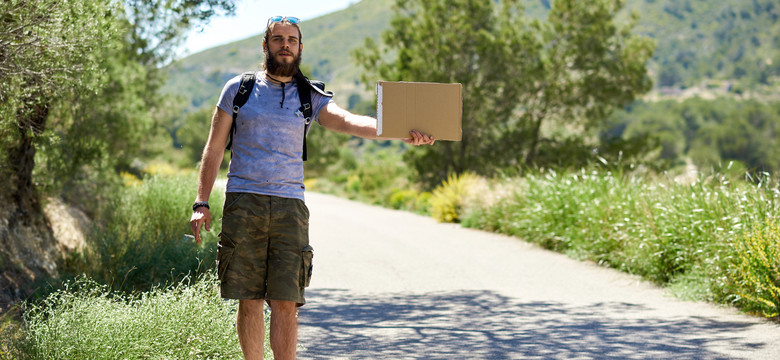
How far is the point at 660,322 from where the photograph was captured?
7488 millimetres

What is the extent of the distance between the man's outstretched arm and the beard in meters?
0.27

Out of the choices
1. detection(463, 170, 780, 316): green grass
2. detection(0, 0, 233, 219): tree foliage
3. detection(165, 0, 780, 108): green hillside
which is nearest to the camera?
detection(0, 0, 233, 219): tree foliage

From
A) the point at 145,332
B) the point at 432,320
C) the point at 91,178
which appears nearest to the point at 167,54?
the point at 91,178

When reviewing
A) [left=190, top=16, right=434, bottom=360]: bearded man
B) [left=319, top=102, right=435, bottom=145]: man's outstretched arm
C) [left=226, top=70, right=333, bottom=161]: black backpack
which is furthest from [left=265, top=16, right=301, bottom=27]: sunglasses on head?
[left=319, top=102, right=435, bottom=145]: man's outstretched arm

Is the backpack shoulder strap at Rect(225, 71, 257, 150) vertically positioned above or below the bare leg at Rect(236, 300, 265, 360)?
above

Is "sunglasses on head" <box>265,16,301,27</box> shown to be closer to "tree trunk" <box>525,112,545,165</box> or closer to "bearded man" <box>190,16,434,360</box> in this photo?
"bearded man" <box>190,16,434,360</box>

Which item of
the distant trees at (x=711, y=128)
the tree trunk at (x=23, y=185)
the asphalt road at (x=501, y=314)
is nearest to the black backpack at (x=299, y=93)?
the asphalt road at (x=501, y=314)

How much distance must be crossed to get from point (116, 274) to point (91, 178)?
6.02m

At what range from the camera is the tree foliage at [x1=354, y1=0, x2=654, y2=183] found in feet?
91.5

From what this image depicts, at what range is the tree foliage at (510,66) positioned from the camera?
27.9 meters

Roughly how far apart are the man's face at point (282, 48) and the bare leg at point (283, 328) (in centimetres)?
120

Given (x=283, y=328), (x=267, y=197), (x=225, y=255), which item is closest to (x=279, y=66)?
(x=267, y=197)

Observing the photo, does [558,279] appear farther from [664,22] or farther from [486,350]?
[664,22]

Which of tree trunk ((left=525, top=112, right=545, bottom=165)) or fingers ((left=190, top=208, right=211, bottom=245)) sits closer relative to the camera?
fingers ((left=190, top=208, right=211, bottom=245))
